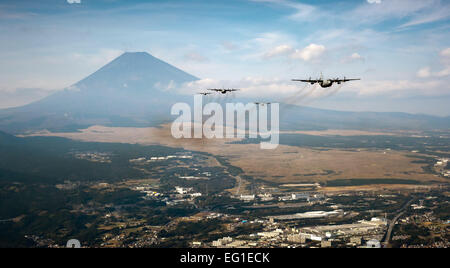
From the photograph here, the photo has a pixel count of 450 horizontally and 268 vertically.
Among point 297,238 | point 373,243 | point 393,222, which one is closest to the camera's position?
point 373,243

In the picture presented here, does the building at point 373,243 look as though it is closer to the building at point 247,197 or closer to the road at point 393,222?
the road at point 393,222

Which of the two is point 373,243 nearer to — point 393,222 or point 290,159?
point 393,222

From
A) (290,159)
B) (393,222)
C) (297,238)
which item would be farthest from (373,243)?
(290,159)

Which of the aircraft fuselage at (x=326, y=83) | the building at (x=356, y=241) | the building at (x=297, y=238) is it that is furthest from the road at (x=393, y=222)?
the aircraft fuselage at (x=326, y=83)

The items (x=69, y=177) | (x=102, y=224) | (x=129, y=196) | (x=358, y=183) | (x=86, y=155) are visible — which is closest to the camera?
(x=102, y=224)

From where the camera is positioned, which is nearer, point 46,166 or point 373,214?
point 373,214

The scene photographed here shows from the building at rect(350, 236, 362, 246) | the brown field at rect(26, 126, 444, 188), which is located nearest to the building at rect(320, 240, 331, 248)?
the building at rect(350, 236, 362, 246)
